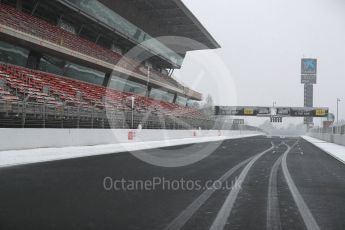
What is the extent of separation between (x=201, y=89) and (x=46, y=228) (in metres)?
75.7

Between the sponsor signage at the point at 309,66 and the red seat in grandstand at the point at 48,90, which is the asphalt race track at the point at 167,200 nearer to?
the red seat in grandstand at the point at 48,90

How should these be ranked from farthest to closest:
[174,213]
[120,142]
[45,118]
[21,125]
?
[120,142] < [45,118] < [21,125] < [174,213]

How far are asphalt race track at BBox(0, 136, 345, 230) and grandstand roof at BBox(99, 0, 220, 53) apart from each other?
1202 inches

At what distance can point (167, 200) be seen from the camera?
746 cm

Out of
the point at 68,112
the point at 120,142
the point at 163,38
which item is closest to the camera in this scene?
the point at 68,112

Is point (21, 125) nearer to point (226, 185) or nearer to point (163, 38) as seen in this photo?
point (226, 185)

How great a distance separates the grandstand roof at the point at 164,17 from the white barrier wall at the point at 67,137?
15.4m

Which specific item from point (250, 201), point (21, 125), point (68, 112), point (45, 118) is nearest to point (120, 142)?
point (68, 112)

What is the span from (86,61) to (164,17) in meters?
17.9

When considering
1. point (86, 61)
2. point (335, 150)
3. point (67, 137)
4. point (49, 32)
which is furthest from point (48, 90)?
point (335, 150)

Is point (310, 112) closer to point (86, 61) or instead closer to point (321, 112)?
point (321, 112)

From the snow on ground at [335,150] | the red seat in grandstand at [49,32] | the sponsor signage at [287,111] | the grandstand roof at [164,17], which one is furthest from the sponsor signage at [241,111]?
the snow on ground at [335,150]

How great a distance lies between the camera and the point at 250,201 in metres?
7.50

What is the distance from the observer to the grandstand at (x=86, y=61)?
21.0 metres
